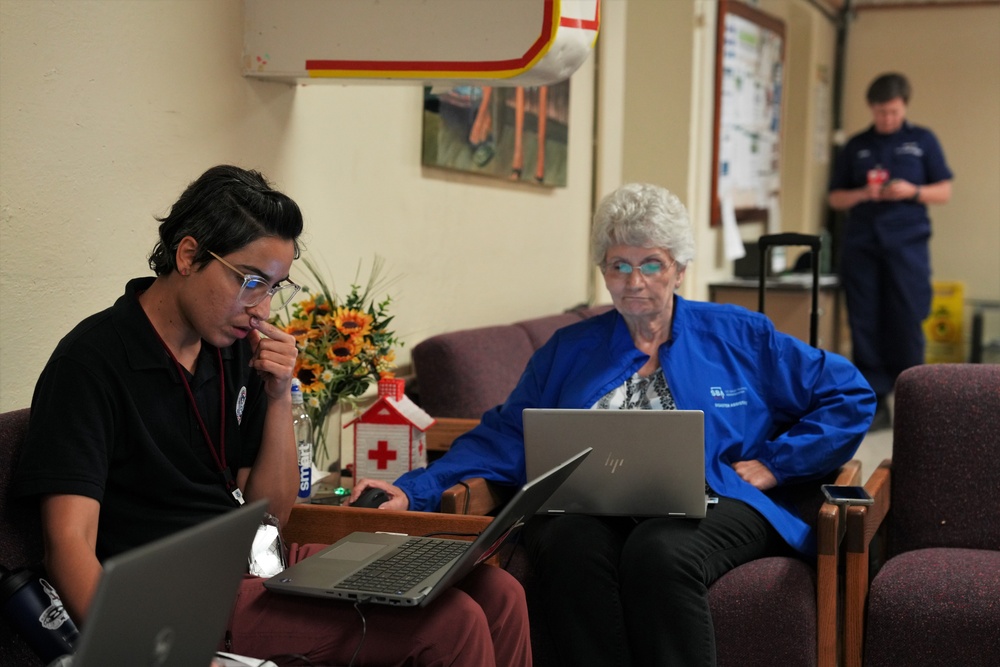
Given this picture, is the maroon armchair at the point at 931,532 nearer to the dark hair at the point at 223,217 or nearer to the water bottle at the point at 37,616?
the dark hair at the point at 223,217

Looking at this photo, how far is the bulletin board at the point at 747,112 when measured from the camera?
257 inches

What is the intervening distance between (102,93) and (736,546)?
5.31ft

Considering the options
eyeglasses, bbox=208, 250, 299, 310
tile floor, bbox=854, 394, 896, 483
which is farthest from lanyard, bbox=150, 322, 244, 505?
tile floor, bbox=854, 394, 896, 483

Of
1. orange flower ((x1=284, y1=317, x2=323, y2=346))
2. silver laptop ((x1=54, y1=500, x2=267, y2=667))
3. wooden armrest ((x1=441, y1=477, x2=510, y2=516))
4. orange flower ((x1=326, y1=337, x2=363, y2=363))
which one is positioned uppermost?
orange flower ((x1=284, y1=317, x2=323, y2=346))

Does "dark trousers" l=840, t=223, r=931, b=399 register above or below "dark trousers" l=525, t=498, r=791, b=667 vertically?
above

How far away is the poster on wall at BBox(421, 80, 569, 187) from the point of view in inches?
146

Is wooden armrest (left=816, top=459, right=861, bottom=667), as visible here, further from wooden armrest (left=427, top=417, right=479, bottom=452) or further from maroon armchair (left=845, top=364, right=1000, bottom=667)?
wooden armrest (left=427, top=417, right=479, bottom=452)

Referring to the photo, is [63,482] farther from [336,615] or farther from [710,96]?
[710,96]

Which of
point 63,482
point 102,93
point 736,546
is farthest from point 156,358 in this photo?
point 736,546

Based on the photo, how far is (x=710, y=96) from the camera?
21.0 feet

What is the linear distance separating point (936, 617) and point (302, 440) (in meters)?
1.39

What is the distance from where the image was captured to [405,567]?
6.20ft

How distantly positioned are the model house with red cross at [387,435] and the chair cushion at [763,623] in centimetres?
81

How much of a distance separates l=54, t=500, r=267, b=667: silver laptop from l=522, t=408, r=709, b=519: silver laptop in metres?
1.16
